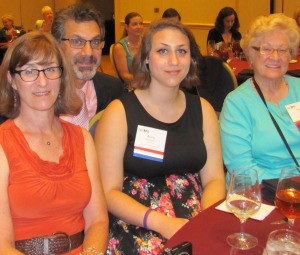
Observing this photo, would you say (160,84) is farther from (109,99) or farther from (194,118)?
(109,99)

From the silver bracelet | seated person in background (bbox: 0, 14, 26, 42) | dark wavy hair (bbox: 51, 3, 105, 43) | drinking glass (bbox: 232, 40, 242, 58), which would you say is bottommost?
the silver bracelet

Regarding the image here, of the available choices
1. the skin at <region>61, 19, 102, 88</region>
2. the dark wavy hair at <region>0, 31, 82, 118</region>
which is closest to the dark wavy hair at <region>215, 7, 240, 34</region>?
the skin at <region>61, 19, 102, 88</region>

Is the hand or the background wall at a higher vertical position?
the background wall

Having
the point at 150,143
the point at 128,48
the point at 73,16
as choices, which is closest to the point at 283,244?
the point at 150,143

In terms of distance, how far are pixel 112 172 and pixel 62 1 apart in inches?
491

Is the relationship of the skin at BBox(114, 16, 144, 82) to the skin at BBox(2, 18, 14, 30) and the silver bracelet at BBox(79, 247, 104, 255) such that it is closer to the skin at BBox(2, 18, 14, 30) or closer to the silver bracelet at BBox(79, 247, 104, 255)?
the silver bracelet at BBox(79, 247, 104, 255)

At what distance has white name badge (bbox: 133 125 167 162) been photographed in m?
2.03

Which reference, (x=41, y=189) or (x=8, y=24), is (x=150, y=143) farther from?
(x=8, y=24)

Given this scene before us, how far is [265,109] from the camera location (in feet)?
7.64

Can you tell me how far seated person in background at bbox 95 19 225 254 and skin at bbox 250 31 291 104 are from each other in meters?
0.41

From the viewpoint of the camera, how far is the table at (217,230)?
1292mm

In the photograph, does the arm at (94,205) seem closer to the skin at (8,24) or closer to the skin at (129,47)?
the skin at (129,47)

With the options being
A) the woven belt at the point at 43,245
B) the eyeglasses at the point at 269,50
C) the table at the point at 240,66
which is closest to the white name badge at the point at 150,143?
the woven belt at the point at 43,245

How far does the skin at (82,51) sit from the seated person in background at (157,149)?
37 centimetres
